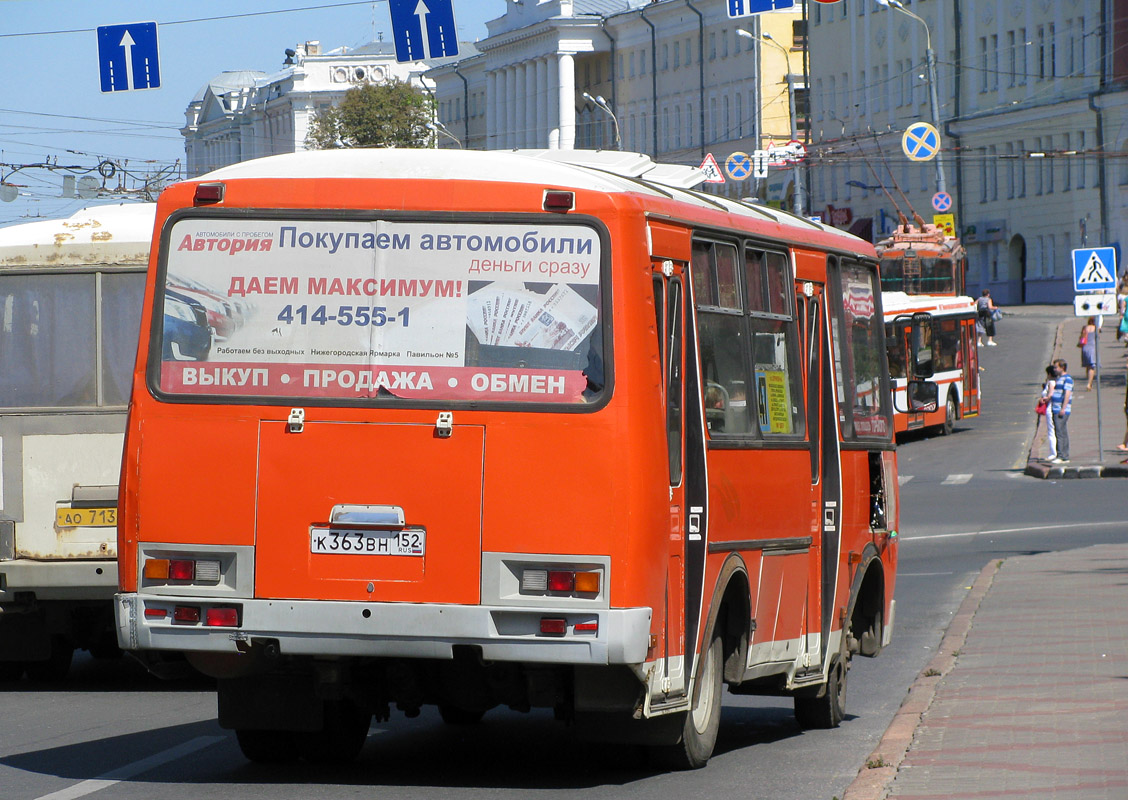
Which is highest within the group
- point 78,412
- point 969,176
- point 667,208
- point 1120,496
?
point 969,176

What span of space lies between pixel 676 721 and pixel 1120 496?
77.3 feet

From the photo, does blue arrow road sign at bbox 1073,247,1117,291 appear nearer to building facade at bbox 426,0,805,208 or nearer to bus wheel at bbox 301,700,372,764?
bus wheel at bbox 301,700,372,764

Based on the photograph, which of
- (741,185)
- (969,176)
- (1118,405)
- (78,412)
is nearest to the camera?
(78,412)

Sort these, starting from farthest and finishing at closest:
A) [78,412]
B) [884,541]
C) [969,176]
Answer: [969,176] → [78,412] → [884,541]

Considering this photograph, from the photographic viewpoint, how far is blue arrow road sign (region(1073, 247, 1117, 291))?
34531mm

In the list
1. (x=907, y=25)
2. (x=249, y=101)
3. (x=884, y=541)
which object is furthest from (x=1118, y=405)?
(x=249, y=101)

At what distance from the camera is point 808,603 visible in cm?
1058

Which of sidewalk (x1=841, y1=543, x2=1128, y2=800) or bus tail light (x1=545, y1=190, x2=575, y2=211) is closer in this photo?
bus tail light (x1=545, y1=190, x2=575, y2=211)

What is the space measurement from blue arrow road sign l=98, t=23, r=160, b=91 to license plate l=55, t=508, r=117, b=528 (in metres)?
18.5

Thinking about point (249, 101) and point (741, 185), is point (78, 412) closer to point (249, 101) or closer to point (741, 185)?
point (741, 185)

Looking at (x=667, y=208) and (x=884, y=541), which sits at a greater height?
(x=667, y=208)

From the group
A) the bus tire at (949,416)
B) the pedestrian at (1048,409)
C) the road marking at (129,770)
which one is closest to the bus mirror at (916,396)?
the road marking at (129,770)

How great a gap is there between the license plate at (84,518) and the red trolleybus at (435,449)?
3.99 metres

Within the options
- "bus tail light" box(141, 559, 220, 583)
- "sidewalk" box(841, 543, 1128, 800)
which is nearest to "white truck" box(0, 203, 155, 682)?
"bus tail light" box(141, 559, 220, 583)
